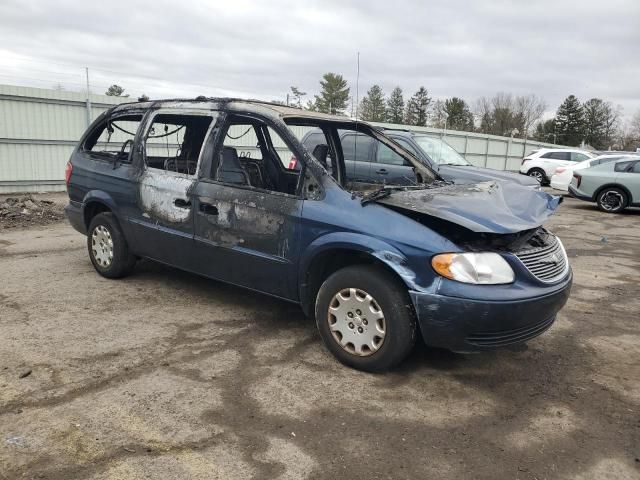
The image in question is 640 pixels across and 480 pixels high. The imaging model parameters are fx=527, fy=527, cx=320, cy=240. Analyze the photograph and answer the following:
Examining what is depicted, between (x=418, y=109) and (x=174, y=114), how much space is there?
229 ft

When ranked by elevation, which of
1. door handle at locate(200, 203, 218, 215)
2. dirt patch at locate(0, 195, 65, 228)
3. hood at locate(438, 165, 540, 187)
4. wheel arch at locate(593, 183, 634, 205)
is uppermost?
hood at locate(438, 165, 540, 187)

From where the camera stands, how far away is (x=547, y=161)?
2084cm

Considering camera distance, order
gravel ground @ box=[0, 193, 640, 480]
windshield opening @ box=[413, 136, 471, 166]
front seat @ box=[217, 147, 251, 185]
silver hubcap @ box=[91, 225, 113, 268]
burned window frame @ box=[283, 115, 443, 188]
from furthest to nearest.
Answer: windshield opening @ box=[413, 136, 471, 166], silver hubcap @ box=[91, 225, 113, 268], burned window frame @ box=[283, 115, 443, 188], front seat @ box=[217, 147, 251, 185], gravel ground @ box=[0, 193, 640, 480]

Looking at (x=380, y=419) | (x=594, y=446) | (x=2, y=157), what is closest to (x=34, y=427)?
(x=380, y=419)

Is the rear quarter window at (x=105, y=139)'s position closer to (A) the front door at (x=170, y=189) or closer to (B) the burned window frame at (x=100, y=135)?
(B) the burned window frame at (x=100, y=135)

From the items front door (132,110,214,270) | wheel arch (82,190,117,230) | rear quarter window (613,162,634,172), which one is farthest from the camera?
rear quarter window (613,162,634,172)

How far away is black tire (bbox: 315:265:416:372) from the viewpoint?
3.41 meters

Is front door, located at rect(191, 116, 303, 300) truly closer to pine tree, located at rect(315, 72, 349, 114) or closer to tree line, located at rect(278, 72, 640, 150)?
pine tree, located at rect(315, 72, 349, 114)

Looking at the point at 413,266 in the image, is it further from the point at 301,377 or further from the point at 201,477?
the point at 201,477

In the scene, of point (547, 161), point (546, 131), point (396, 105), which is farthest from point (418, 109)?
point (547, 161)

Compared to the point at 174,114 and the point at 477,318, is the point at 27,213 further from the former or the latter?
the point at 477,318

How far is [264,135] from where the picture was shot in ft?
17.0

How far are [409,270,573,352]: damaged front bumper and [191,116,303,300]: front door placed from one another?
1.10 m

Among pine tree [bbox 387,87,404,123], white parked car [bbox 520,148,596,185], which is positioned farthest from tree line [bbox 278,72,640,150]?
white parked car [bbox 520,148,596,185]
